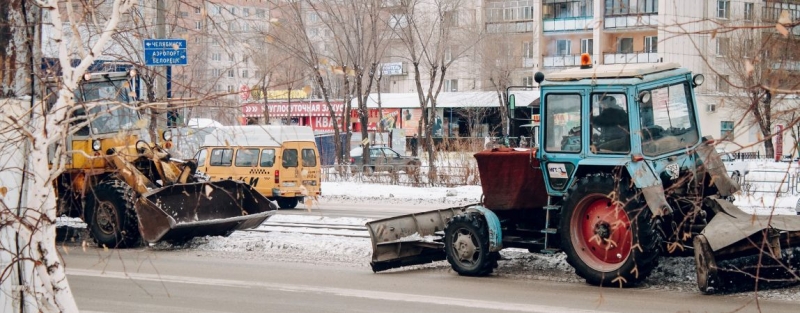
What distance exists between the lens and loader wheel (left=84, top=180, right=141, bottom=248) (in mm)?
15992

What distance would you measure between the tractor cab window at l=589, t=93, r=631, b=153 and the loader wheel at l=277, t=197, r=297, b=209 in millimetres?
15055

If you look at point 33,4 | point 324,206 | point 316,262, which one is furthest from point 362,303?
point 324,206

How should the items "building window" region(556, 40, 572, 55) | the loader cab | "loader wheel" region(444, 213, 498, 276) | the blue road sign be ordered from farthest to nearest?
"building window" region(556, 40, 572, 55) → the blue road sign → "loader wheel" region(444, 213, 498, 276) → the loader cab

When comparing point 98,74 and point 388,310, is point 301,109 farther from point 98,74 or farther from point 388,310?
point 388,310

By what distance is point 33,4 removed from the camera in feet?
21.4

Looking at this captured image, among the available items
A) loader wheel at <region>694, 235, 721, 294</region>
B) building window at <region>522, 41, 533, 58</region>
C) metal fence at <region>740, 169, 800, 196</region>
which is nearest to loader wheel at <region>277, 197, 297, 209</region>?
metal fence at <region>740, 169, 800, 196</region>

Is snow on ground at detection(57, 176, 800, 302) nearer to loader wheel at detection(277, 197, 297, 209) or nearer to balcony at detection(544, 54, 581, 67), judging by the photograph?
loader wheel at detection(277, 197, 297, 209)

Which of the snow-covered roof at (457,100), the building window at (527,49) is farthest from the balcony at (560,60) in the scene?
the snow-covered roof at (457,100)

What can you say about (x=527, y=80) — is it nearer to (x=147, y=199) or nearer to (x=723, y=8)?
(x=723, y=8)

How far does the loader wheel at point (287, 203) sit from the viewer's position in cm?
2580

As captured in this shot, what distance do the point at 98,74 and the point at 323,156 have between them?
107 feet

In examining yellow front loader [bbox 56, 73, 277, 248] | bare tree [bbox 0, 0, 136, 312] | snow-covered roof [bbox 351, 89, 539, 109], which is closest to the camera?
bare tree [bbox 0, 0, 136, 312]

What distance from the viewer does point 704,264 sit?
10461 mm

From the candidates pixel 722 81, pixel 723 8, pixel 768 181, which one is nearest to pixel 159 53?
pixel 722 81
